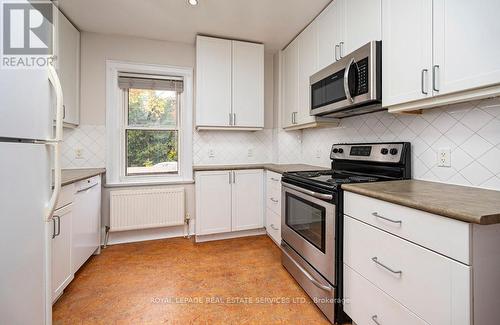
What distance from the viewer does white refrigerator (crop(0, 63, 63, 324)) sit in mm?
815

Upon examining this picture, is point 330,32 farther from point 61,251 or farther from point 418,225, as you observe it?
point 61,251

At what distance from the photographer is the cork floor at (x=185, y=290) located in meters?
1.56

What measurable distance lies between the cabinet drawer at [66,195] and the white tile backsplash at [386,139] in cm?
100

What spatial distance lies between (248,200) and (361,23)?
6.96ft

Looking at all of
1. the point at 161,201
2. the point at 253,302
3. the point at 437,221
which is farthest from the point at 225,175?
the point at 437,221

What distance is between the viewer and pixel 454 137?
139 cm

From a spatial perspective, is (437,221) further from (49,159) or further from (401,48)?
(49,159)

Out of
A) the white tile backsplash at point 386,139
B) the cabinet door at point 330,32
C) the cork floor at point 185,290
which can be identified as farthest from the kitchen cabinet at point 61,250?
the cabinet door at point 330,32

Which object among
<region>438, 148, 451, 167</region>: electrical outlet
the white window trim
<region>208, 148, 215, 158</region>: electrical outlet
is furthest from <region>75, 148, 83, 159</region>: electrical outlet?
<region>438, 148, 451, 167</region>: electrical outlet

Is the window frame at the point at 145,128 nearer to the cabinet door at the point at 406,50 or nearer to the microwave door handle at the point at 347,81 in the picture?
the microwave door handle at the point at 347,81

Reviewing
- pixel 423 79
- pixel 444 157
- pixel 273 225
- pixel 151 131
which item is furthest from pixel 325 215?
pixel 151 131

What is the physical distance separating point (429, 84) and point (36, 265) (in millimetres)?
2074

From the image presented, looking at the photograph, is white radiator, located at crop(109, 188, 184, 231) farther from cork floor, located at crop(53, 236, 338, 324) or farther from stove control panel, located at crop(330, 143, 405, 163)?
stove control panel, located at crop(330, 143, 405, 163)

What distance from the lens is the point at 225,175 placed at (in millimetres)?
2842
